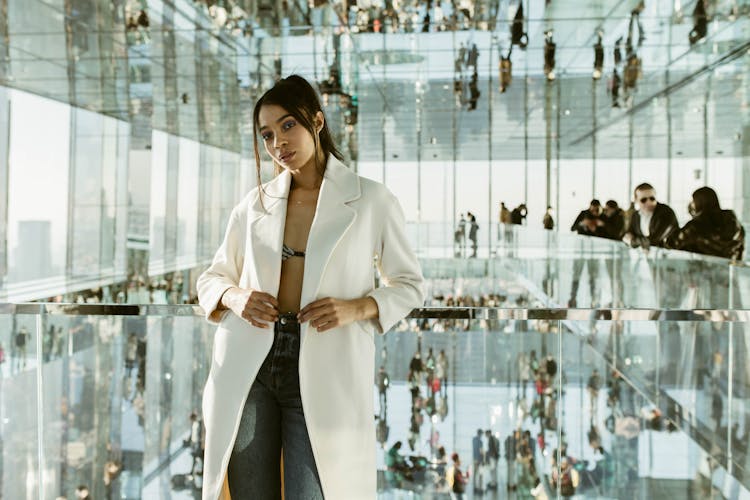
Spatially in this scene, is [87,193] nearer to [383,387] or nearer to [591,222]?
[591,222]

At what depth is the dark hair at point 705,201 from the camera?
552 centimetres

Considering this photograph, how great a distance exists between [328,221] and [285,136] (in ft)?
0.65

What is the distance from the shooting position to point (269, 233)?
1.57 m

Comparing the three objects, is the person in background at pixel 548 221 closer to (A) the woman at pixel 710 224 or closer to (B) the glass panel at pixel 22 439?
(A) the woman at pixel 710 224

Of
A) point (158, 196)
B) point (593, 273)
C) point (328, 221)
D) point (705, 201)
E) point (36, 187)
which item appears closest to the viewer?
point (328, 221)

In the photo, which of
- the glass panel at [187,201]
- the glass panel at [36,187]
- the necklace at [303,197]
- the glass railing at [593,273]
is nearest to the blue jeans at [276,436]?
the necklace at [303,197]

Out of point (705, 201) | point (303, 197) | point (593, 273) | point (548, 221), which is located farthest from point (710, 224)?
point (548, 221)

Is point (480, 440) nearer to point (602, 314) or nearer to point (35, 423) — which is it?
point (602, 314)

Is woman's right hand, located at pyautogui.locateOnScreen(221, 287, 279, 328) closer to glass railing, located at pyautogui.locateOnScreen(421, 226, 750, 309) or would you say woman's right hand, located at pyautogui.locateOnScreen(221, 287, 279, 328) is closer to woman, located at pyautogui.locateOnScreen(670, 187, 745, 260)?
glass railing, located at pyautogui.locateOnScreen(421, 226, 750, 309)

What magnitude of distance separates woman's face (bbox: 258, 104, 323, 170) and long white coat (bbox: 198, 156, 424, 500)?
0.08 meters

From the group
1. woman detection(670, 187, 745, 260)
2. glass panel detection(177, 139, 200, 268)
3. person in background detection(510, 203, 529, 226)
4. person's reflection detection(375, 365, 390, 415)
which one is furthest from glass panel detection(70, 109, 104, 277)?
person's reflection detection(375, 365, 390, 415)

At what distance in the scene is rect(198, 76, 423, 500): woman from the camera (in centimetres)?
149

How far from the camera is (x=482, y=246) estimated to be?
495 inches

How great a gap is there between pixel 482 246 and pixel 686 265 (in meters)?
6.49
